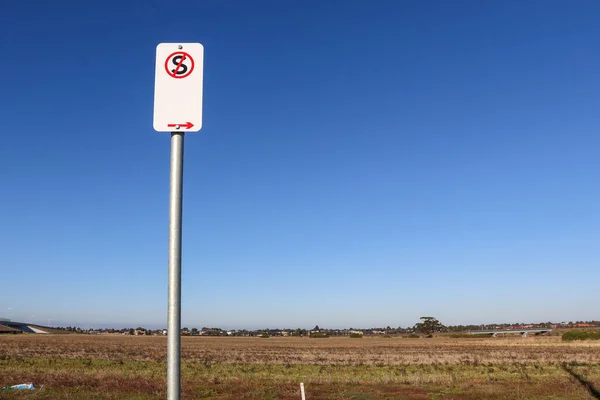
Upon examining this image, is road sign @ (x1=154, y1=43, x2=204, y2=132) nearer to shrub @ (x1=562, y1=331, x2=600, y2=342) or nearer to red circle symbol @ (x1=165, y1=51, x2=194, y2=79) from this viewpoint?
red circle symbol @ (x1=165, y1=51, x2=194, y2=79)

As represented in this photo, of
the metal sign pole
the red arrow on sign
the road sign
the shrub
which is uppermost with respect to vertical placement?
the road sign

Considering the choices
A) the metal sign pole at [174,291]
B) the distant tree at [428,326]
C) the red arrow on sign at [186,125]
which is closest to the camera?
the metal sign pole at [174,291]

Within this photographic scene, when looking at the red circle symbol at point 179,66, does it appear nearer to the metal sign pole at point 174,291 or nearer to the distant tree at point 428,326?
the metal sign pole at point 174,291

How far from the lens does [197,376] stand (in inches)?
1245

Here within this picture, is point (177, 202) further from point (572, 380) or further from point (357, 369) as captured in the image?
point (357, 369)

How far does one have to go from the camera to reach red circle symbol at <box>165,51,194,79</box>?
8.79 feet

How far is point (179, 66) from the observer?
268cm

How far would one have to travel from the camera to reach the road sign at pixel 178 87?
2631mm

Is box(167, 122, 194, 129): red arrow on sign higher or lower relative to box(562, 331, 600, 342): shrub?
higher

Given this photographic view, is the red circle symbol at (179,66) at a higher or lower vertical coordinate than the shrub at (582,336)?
higher

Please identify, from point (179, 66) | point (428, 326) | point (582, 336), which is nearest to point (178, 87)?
point (179, 66)

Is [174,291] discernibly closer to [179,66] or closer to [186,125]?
[186,125]

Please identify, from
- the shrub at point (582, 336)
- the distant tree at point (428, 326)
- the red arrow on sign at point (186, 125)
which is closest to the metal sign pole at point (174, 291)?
the red arrow on sign at point (186, 125)

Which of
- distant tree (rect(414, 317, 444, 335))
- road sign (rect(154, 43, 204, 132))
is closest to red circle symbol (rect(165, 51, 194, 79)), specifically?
road sign (rect(154, 43, 204, 132))
